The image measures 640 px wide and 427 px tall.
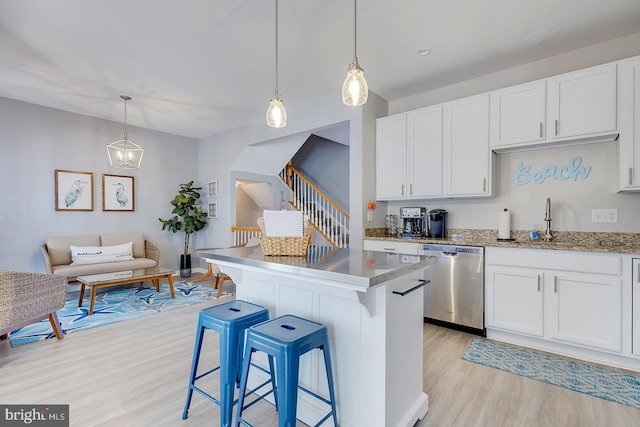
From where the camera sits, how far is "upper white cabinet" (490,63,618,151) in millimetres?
2561

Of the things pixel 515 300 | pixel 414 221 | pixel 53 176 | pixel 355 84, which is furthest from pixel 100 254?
pixel 515 300

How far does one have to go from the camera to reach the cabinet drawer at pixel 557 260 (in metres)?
2.40

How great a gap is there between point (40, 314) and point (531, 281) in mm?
4428

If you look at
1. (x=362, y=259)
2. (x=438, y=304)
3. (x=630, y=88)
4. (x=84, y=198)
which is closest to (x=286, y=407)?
(x=362, y=259)

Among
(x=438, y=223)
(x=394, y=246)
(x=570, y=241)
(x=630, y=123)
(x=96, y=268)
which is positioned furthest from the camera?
(x=96, y=268)

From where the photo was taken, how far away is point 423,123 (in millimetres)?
3588

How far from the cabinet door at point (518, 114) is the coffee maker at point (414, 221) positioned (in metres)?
1.10

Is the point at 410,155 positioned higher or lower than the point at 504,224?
higher

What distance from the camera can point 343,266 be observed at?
142 cm

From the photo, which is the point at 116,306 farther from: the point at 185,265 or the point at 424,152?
the point at 424,152

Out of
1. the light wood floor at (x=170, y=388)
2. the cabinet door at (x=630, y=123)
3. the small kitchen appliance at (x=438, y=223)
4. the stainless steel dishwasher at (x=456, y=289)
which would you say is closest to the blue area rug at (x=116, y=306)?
the light wood floor at (x=170, y=388)

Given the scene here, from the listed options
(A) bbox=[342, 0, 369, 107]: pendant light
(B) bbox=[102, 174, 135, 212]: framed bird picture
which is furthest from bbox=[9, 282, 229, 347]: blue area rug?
(A) bbox=[342, 0, 369, 107]: pendant light

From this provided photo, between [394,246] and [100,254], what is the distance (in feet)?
14.3

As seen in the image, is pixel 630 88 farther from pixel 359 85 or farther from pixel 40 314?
pixel 40 314
